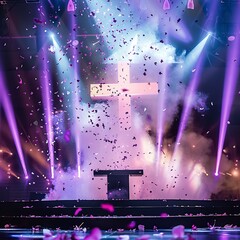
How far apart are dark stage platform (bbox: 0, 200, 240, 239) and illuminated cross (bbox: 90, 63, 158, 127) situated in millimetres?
2691

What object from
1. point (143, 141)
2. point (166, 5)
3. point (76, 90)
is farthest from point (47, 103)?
point (166, 5)

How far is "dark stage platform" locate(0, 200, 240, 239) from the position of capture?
5.48 metres

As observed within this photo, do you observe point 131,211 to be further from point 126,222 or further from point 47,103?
point 47,103

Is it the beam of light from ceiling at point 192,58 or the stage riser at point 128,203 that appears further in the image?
the beam of light from ceiling at point 192,58

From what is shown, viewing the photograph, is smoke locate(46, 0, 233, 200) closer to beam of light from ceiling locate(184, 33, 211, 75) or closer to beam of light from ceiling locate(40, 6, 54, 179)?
beam of light from ceiling locate(184, 33, 211, 75)

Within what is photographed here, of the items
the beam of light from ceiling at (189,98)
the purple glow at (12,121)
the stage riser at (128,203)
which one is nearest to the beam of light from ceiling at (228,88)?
the beam of light from ceiling at (189,98)

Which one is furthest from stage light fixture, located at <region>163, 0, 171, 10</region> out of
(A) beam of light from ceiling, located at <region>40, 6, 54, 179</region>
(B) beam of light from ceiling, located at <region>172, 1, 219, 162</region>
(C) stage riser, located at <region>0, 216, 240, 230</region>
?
(C) stage riser, located at <region>0, 216, 240, 230</region>

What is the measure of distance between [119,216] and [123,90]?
3463 mm

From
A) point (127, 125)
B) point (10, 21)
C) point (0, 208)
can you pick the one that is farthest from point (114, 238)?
point (10, 21)

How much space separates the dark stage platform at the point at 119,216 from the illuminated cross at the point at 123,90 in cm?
269

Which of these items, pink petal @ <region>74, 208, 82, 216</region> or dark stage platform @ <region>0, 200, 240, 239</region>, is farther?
pink petal @ <region>74, 208, 82, 216</region>

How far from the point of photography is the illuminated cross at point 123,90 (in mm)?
8688

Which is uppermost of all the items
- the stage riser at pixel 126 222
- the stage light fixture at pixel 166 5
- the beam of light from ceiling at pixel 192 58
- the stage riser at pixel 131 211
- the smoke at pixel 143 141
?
the stage light fixture at pixel 166 5

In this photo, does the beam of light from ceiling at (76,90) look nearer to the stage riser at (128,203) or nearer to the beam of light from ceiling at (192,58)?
the beam of light from ceiling at (192,58)
